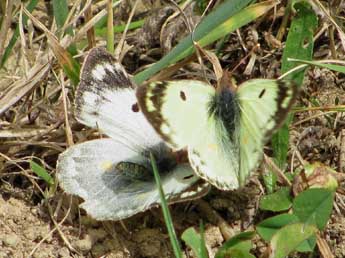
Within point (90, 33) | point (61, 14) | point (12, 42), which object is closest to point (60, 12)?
point (61, 14)

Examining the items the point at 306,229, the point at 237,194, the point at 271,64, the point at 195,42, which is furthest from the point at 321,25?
the point at 306,229

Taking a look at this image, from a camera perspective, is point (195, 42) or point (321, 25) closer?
point (195, 42)

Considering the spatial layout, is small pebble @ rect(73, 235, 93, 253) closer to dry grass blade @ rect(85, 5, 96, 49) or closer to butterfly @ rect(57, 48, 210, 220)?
butterfly @ rect(57, 48, 210, 220)

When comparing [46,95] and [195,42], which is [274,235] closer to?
[195,42]

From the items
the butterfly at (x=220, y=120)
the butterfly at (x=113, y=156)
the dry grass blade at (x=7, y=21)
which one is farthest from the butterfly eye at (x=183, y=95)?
the dry grass blade at (x=7, y=21)

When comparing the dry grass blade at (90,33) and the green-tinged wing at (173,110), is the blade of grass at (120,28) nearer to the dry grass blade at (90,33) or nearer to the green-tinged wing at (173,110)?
the dry grass blade at (90,33)

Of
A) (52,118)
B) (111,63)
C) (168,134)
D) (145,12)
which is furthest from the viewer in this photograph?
(145,12)

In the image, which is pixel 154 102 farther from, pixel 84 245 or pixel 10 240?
pixel 10 240
